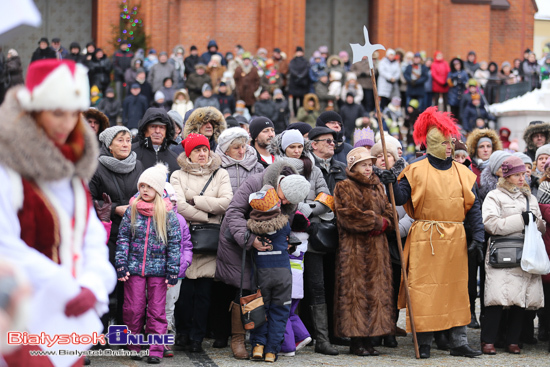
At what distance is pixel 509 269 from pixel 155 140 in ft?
12.9

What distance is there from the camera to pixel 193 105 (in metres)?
19.7

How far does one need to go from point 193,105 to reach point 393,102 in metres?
5.74

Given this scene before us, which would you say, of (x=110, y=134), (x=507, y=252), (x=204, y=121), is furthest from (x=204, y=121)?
(x=507, y=252)

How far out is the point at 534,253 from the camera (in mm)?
8352

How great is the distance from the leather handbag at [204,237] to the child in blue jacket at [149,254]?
0.53 m

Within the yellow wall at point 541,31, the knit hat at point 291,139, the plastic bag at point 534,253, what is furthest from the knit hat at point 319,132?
the yellow wall at point 541,31

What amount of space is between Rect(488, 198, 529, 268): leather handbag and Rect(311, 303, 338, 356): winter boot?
71.0 inches

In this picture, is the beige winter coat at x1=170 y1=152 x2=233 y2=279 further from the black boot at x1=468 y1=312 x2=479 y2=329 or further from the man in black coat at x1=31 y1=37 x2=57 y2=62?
the man in black coat at x1=31 y1=37 x2=57 y2=62

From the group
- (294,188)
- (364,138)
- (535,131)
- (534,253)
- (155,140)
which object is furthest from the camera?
(535,131)

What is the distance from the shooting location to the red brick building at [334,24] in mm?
29469

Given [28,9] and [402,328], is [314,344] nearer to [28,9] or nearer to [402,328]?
[402,328]

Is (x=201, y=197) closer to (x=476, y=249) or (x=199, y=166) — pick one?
(x=199, y=166)

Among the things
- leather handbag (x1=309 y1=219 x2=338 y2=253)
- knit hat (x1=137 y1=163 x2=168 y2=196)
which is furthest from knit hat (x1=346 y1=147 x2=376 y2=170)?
knit hat (x1=137 y1=163 x2=168 y2=196)

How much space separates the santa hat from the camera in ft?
11.5
